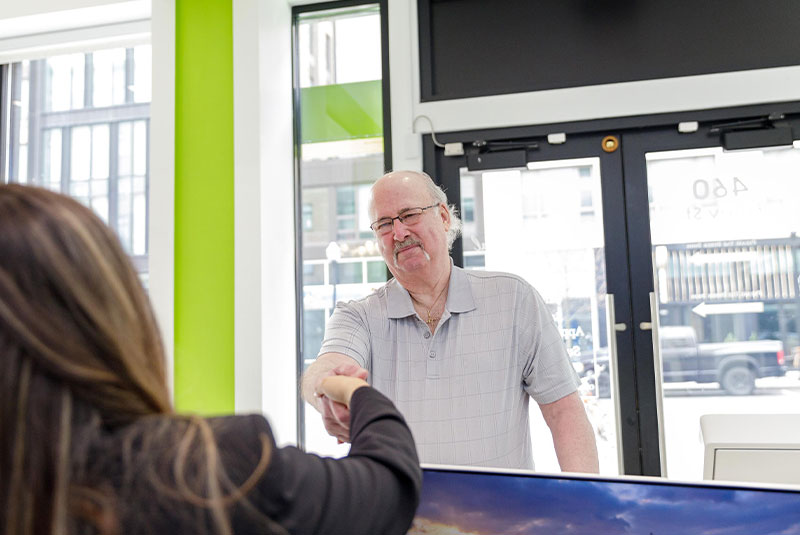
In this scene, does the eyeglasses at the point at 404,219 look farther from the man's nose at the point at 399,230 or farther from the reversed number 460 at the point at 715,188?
the reversed number 460 at the point at 715,188

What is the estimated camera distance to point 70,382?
55cm

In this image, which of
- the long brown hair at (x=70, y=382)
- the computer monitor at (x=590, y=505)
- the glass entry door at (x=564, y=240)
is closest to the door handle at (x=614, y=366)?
the glass entry door at (x=564, y=240)

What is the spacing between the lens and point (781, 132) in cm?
273

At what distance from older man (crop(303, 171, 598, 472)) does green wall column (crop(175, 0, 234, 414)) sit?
3.97 ft

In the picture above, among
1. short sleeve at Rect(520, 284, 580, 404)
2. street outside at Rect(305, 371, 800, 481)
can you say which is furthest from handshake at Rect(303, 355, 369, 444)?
street outside at Rect(305, 371, 800, 481)

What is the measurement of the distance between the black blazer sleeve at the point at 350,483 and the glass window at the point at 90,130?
9.26ft

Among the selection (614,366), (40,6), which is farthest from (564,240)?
(40,6)

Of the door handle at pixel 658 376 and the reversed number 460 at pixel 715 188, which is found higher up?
the reversed number 460 at pixel 715 188

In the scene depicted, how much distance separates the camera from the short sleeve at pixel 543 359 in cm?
174

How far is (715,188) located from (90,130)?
9.87 feet

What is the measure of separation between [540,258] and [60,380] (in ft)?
8.46

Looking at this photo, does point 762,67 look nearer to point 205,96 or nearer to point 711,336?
point 711,336

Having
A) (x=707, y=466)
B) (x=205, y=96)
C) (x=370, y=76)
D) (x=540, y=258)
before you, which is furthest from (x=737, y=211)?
(x=205, y=96)

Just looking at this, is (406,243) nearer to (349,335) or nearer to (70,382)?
(349,335)
